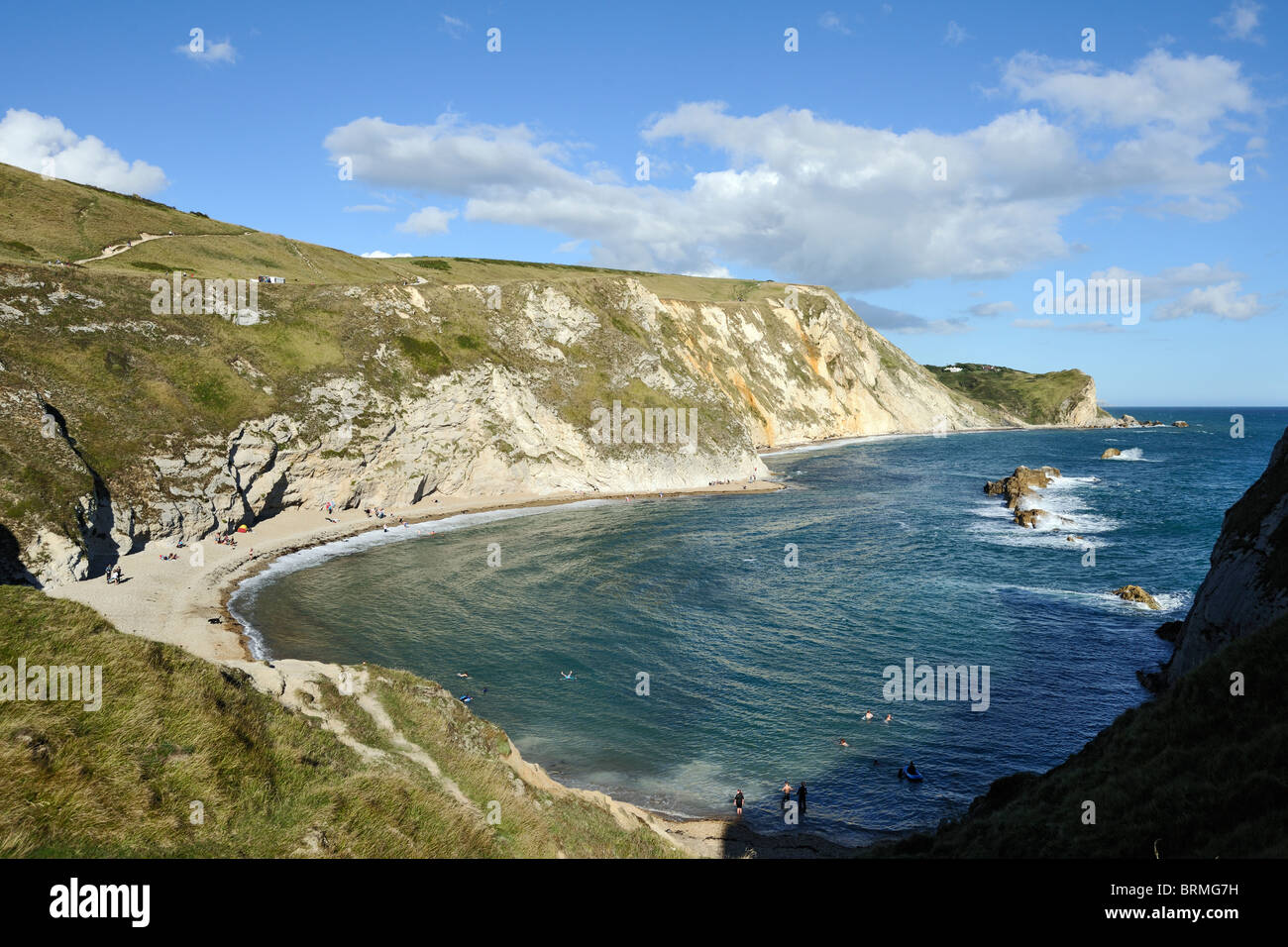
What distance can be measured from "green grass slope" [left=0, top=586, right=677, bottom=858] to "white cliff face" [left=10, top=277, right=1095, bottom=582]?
4072 centimetres

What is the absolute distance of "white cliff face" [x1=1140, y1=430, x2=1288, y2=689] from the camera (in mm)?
26219

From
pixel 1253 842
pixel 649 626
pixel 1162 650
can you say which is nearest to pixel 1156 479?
pixel 1162 650

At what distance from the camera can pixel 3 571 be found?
40.7 metres

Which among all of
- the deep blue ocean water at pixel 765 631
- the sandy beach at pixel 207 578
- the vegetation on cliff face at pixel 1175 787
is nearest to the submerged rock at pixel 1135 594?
the deep blue ocean water at pixel 765 631

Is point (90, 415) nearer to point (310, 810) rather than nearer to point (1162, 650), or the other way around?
point (310, 810)

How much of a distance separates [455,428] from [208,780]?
76.5 m

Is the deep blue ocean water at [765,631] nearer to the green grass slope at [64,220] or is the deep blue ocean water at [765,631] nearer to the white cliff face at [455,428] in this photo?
the white cliff face at [455,428]

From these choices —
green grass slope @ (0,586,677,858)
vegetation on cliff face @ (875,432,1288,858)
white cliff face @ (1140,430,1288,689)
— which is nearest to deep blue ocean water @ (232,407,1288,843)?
white cliff face @ (1140,430,1288,689)

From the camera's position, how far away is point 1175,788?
14.4 meters

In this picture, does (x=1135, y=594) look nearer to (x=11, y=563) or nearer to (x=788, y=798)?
(x=788, y=798)

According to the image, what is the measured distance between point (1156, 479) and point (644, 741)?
111861 millimetres

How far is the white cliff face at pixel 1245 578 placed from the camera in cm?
2622

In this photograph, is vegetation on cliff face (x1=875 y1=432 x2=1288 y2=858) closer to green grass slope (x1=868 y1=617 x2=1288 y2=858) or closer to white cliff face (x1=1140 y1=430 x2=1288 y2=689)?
green grass slope (x1=868 y1=617 x2=1288 y2=858)

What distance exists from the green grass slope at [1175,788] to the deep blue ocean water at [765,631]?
887 cm
